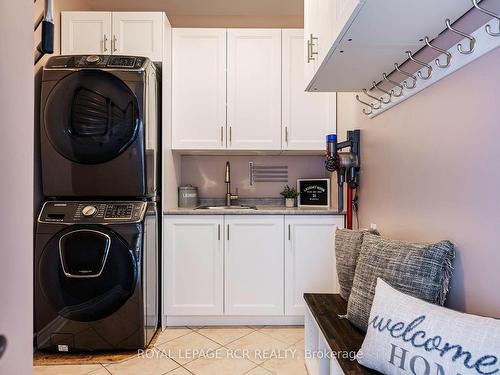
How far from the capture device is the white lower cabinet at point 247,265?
238 cm

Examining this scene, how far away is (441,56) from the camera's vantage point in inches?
47.0

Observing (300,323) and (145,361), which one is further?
(300,323)

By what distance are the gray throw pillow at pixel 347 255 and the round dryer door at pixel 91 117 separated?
1485 mm

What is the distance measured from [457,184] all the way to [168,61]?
2206 mm

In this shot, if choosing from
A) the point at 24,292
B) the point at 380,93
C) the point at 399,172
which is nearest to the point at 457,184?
the point at 399,172

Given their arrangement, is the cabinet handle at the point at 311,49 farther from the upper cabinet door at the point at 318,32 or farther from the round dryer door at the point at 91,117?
the round dryer door at the point at 91,117

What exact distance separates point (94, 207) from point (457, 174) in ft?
6.65

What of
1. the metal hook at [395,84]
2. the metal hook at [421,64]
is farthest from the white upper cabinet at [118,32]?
the metal hook at [421,64]

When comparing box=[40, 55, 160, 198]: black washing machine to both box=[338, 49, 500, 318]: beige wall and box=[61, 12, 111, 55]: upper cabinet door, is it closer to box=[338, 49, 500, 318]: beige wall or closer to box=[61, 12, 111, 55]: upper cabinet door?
box=[61, 12, 111, 55]: upper cabinet door

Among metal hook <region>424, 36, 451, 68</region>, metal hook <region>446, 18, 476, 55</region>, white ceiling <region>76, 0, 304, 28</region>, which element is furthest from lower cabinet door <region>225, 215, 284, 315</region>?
white ceiling <region>76, 0, 304, 28</region>

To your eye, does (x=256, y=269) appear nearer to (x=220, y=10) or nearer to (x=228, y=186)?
(x=228, y=186)

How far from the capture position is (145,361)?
1.95 meters

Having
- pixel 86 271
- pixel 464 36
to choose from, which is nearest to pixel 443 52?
pixel 464 36

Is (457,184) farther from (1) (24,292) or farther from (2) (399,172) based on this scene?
(1) (24,292)
